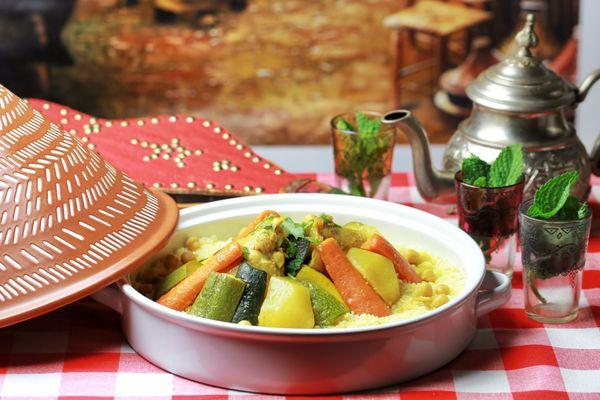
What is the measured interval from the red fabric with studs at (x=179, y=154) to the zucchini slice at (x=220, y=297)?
1.89 ft

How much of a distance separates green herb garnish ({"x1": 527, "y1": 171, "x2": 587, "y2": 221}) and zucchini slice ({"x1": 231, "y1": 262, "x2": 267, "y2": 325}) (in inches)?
18.0

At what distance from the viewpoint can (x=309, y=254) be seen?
62.9 inches

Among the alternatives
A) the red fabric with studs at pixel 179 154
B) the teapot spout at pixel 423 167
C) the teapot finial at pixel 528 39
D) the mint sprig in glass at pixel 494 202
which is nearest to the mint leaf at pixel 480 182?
the mint sprig in glass at pixel 494 202

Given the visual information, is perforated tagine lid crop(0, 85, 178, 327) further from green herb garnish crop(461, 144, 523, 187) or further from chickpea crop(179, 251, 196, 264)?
green herb garnish crop(461, 144, 523, 187)

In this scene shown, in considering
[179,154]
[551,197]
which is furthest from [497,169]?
[179,154]

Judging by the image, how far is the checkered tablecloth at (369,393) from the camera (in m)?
1.47

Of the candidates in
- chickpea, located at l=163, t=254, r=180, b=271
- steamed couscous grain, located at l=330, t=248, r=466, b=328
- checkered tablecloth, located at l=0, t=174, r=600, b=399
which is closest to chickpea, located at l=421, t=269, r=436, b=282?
steamed couscous grain, located at l=330, t=248, r=466, b=328

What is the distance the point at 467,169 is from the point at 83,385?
79cm

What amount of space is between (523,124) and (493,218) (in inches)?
11.5

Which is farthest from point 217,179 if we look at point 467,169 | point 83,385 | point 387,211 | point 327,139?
point 327,139

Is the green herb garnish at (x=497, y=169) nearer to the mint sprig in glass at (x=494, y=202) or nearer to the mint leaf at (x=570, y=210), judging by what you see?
the mint sprig in glass at (x=494, y=202)

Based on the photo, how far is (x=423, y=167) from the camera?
6.70 ft

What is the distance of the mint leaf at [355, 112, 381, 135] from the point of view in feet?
6.79

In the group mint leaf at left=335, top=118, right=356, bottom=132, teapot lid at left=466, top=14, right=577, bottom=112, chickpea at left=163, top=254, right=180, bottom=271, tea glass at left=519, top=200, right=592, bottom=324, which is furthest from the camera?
mint leaf at left=335, top=118, right=356, bottom=132
